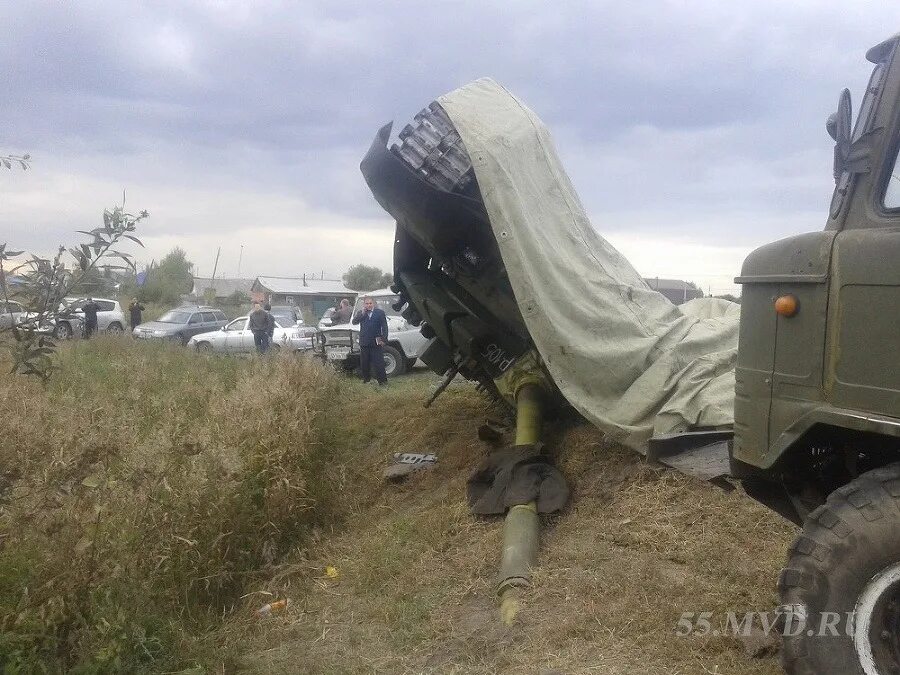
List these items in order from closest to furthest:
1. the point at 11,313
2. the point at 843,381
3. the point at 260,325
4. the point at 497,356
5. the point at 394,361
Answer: the point at 843,381 < the point at 11,313 < the point at 497,356 < the point at 260,325 < the point at 394,361

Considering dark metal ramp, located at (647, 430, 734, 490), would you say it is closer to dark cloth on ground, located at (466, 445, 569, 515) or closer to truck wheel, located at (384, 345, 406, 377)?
dark cloth on ground, located at (466, 445, 569, 515)

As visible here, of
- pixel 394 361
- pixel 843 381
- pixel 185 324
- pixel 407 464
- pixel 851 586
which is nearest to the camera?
pixel 851 586

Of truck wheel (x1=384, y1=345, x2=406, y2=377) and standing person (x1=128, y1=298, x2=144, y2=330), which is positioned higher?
standing person (x1=128, y1=298, x2=144, y2=330)

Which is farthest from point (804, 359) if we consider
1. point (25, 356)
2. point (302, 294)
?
point (302, 294)

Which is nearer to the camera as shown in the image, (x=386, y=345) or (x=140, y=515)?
(x=140, y=515)

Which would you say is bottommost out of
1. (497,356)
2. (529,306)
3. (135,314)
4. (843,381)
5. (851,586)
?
(851,586)

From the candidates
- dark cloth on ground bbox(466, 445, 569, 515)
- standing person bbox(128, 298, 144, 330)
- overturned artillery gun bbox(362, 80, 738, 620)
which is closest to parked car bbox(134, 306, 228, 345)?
standing person bbox(128, 298, 144, 330)

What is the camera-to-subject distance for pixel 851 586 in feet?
9.18

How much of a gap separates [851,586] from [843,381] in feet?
2.38

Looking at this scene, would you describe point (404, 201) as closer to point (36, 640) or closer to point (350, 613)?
point (350, 613)

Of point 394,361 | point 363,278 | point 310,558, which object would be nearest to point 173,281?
point 363,278

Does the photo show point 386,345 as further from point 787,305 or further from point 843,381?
point 843,381

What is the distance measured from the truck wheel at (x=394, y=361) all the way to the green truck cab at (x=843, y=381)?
13240 mm

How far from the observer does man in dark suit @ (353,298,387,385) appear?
13.7 meters
